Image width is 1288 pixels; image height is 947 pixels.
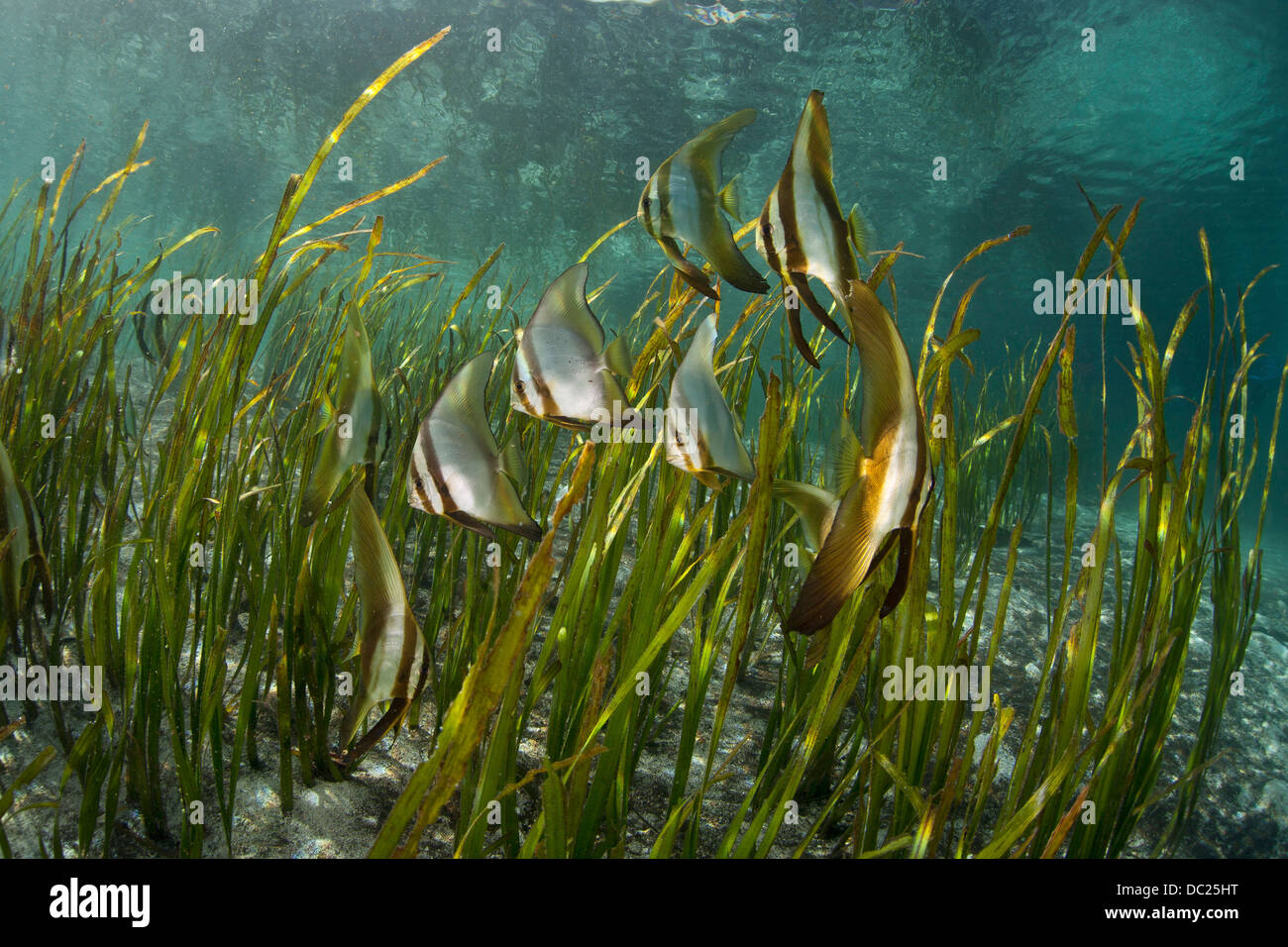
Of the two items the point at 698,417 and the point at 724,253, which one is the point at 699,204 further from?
the point at 698,417

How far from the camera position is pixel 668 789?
2.21 m

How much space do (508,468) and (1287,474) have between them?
217 ft

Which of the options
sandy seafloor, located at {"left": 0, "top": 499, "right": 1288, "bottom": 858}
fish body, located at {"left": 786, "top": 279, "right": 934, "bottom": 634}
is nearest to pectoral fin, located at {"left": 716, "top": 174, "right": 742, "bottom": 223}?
fish body, located at {"left": 786, "top": 279, "right": 934, "bottom": 634}

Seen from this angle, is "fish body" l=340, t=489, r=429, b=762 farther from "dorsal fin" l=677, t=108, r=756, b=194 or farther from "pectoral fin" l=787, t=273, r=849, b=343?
"dorsal fin" l=677, t=108, r=756, b=194

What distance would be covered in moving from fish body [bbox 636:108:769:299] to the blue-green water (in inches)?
433

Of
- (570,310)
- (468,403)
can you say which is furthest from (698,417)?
(468,403)

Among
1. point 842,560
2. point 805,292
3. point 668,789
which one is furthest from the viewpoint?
point 668,789

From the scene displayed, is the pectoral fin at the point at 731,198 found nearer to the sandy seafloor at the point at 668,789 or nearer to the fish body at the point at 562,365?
the fish body at the point at 562,365

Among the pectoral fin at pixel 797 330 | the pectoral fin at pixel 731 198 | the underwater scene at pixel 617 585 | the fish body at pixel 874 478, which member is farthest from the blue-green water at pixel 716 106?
the fish body at pixel 874 478

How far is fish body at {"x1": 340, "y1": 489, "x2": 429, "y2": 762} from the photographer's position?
99 centimetres

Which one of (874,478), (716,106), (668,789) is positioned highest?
(716,106)

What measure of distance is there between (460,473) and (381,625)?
12.8 inches

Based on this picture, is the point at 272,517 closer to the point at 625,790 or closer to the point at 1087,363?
the point at 625,790

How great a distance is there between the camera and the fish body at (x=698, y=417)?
132 centimetres
